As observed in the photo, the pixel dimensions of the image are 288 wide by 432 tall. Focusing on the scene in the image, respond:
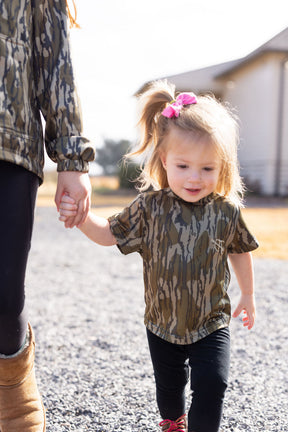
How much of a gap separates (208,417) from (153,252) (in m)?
Result: 0.57

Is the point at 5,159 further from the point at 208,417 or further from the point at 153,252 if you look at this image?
the point at 208,417

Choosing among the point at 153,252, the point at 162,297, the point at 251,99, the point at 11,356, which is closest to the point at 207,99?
the point at 153,252

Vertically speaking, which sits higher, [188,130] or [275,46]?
[275,46]

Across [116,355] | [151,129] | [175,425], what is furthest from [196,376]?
[116,355]

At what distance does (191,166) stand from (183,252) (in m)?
0.30

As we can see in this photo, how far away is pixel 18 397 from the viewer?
1630 millimetres

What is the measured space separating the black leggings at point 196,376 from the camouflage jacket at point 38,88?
2.35 feet

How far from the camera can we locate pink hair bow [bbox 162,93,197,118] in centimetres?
169

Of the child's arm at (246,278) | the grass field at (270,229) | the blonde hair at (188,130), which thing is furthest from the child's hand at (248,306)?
the grass field at (270,229)

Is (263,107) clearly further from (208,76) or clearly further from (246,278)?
(246,278)

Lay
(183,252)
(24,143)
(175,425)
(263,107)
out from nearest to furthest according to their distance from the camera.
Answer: (24,143), (183,252), (175,425), (263,107)

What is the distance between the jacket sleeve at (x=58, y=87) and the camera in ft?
4.81

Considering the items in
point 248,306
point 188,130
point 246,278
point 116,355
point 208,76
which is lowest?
point 116,355

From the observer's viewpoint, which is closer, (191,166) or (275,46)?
(191,166)
